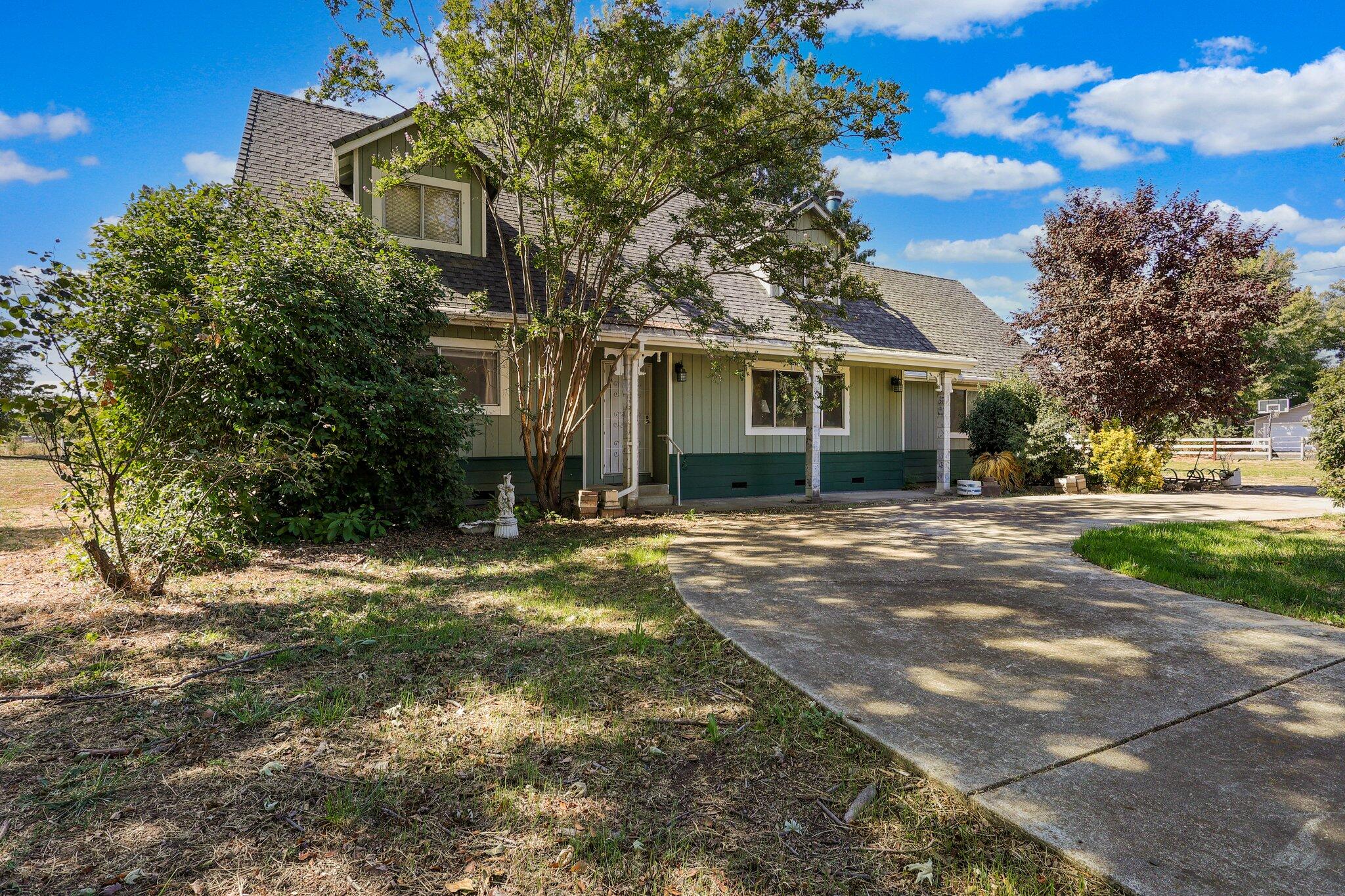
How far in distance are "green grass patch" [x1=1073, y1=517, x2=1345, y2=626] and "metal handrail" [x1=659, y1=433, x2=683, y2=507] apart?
5664 millimetres

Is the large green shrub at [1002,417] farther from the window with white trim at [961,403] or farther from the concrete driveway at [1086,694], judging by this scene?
the concrete driveway at [1086,694]

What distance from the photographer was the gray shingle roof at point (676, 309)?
31.3 feet

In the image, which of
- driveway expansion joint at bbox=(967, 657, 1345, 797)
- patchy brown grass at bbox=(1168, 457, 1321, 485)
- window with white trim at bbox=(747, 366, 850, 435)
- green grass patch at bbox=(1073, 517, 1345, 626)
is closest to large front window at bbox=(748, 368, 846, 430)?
window with white trim at bbox=(747, 366, 850, 435)

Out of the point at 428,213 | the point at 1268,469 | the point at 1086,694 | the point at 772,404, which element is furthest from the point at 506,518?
the point at 1268,469

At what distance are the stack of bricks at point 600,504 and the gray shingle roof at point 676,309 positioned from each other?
2.57m

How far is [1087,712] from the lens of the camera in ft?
8.90

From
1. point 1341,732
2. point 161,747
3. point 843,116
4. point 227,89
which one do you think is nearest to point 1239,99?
point 843,116

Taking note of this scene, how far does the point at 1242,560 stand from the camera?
563cm

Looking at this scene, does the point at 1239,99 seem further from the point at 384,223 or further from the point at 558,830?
the point at 558,830

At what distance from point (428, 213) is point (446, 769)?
911 cm

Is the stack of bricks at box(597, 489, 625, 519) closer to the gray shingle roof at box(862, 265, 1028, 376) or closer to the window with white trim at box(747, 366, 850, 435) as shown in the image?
the window with white trim at box(747, 366, 850, 435)

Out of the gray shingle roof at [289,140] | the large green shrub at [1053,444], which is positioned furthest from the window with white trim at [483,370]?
the large green shrub at [1053,444]

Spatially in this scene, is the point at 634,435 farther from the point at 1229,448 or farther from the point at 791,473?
the point at 1229,448

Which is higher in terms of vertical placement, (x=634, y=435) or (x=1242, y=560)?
(x=634, y=435)
